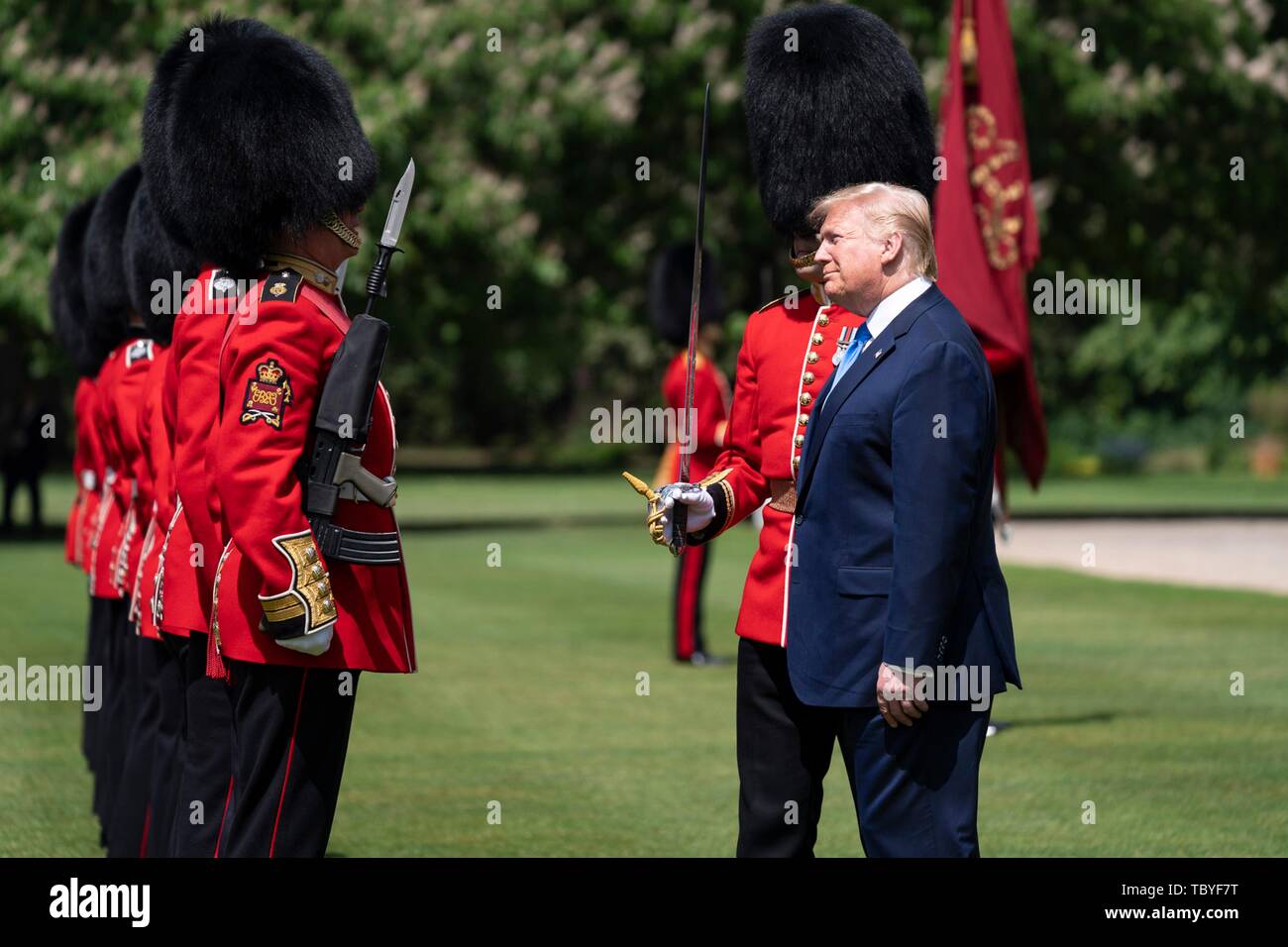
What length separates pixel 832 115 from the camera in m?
6.14

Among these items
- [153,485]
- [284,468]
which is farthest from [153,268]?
[284,468]

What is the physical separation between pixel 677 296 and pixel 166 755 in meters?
8.00

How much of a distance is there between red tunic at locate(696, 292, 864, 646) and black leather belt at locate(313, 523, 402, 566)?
0.92 metres

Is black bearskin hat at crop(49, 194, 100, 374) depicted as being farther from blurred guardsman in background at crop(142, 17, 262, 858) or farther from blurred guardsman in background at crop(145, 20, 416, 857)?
blurred guardsman in background at crop(145, 20, 416, 857)

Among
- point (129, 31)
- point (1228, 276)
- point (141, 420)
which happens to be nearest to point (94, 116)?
point (129, 31)

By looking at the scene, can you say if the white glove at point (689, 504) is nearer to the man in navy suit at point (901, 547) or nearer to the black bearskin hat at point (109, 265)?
the man in navy suit at point (901, 547)

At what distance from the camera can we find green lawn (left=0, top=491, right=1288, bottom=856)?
7758 millimetres

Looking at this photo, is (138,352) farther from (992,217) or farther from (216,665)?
(992,217)

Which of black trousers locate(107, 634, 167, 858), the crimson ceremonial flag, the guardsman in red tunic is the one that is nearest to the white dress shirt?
the guardsman in red tunic

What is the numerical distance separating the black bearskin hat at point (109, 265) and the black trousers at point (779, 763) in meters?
3.89
